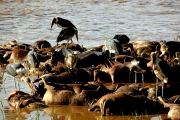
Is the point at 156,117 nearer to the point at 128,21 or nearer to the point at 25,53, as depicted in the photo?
the point at 25,53

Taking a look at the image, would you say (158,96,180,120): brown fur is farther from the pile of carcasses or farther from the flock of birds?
the flock of birds

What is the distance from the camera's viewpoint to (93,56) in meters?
11.3

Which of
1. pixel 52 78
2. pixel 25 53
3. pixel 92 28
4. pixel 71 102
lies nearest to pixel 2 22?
pixel 92 28

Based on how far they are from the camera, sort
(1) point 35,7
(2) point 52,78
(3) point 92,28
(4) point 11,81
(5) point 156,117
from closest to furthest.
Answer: (5) point 156,117
(2) point 52,78
(4) point 11,81
(3) point 92,28
(1) point 35,7

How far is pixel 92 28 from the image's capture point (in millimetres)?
19438

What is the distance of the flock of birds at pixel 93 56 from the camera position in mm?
11250

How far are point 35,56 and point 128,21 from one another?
29.8 ft

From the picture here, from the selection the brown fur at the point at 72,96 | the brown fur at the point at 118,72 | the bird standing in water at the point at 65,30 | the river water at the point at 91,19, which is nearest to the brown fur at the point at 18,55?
the bird standing in water at the point at 65,30

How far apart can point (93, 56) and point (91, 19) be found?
10.5m

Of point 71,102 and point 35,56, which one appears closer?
point 71,102

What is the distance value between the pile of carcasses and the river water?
0.64 metres

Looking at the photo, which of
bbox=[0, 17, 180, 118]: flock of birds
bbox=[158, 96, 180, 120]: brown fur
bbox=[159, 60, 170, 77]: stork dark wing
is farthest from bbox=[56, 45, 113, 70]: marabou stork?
bbox=[158, 96, 180, 120]: brown fur

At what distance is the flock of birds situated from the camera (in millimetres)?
11250

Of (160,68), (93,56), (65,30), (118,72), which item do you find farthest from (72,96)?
(65,30)
